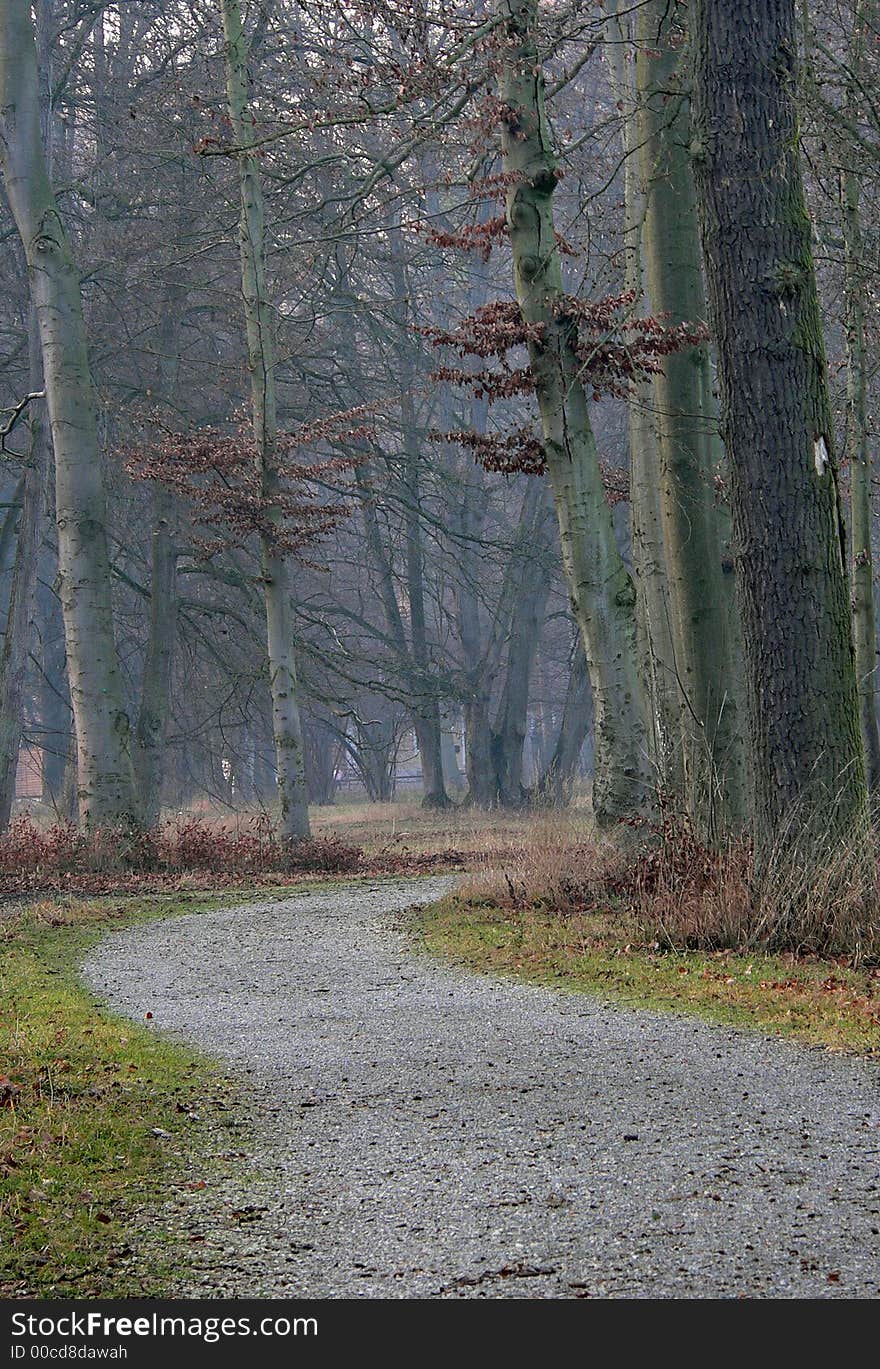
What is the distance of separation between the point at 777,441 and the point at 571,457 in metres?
2.64

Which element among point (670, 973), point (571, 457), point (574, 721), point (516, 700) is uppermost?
point (571, 457)

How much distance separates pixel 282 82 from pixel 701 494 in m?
11.0

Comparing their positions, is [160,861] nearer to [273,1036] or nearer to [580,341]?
[580,341]

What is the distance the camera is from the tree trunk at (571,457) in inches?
472

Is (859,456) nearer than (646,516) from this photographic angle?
No

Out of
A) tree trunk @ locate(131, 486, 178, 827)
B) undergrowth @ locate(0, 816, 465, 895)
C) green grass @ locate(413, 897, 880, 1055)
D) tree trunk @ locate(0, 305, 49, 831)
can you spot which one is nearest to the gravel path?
green grass @ locate(413, 897, 880, 1055)

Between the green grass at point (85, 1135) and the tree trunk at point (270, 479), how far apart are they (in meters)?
8.21

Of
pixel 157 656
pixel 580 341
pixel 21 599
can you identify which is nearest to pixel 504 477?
pixel 580 341

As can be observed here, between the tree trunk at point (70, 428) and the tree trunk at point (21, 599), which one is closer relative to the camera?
the tree trunk at point (70, 428)

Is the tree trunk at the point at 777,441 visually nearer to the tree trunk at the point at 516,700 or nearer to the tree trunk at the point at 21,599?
the tree trunk at the point at 21,599

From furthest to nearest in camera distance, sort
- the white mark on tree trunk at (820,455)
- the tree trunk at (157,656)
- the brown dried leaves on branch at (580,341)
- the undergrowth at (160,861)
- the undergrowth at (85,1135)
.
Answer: the tree trunk at (157,656) → the undergrowth at (160,861) → the brown dried leaves on branch at (580,341) → the white mark on tree trunk at (820,455) → the undergrowth at (85,1135)

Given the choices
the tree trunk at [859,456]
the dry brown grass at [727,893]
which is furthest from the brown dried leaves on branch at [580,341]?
the dry brown grass at [727,893]

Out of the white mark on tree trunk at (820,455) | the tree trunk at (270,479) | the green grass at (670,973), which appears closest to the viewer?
the green grass at (670,973)

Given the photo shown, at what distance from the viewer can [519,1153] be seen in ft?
17.3
